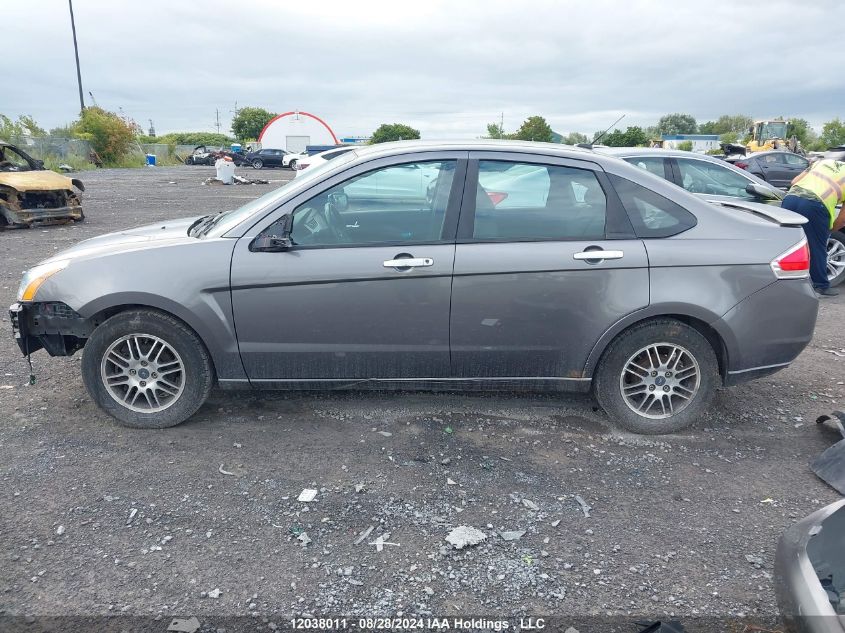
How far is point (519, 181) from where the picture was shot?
4074 mm

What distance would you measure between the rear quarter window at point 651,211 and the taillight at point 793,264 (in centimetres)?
58

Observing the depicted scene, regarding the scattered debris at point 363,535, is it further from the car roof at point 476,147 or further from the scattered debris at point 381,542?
the car roof at point 476,147

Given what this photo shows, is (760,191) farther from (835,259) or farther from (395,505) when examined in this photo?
(395,505)

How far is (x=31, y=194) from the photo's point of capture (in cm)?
1271

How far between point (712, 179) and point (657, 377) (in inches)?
211

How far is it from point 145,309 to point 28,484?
1174 mm

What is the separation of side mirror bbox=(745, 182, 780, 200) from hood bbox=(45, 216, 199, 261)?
7.16 metres

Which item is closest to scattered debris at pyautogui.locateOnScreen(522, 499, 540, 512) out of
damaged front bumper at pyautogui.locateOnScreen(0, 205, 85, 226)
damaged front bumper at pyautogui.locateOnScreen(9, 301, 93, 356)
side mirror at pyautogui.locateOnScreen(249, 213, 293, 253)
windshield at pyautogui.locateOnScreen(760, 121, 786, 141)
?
side mirror at pyautogui.locateOnScreen(249, 213, 293, 253)

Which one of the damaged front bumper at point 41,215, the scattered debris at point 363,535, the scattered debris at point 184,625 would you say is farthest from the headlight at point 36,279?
the damaged front bumper at point 41,215

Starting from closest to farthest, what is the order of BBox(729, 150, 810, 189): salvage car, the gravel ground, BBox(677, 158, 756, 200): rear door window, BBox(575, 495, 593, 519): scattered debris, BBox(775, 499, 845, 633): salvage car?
BBox(775, 499, 845, 633): salvage car
the gravel ground
BBox(575, 495, 593, 519): scattered debris
BBox(677, 158, 756, 200): rear door window
BBox(729, 150, 810, 189): salvage car

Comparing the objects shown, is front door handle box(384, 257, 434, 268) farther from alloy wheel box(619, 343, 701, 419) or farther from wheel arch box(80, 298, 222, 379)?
alloy wheel box(619, 343, 701, 419)

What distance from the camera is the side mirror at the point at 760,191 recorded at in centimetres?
820

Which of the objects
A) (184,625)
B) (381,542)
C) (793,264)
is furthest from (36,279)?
(793,264)

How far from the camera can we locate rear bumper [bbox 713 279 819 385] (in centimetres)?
397
